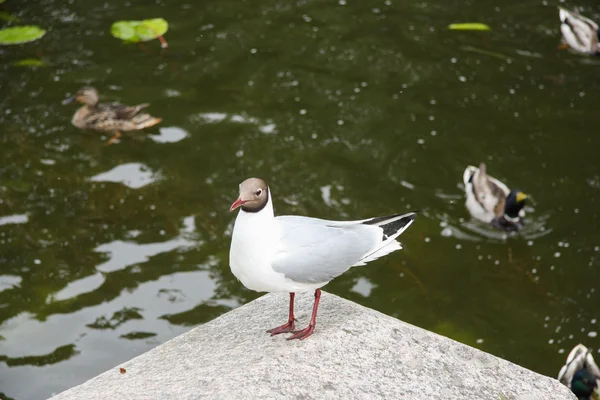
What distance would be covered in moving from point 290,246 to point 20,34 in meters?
7.34

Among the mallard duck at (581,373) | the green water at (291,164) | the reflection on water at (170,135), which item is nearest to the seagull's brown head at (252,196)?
the green water at (291,164)

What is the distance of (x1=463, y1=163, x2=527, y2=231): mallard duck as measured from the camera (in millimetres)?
7770

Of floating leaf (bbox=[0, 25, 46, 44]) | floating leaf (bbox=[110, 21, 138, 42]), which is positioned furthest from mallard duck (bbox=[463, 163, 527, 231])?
floating leaf (bbox=[0, 25, 46, 44])

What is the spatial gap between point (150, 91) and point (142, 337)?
403cm

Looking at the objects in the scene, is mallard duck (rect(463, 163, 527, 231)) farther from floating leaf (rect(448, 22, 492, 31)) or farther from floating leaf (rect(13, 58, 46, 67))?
floating leaf (rect(13, 58, 46, 67))

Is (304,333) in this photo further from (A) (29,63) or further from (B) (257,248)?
(A) (29,63)

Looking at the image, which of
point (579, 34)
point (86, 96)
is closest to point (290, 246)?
point (86, 96)

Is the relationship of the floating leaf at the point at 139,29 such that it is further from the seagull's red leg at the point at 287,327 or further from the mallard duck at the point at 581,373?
the seagull's red leg at the point at 287,327

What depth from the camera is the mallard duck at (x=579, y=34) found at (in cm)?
1052

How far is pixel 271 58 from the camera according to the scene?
10.3 meters

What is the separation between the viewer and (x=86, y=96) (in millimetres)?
9023

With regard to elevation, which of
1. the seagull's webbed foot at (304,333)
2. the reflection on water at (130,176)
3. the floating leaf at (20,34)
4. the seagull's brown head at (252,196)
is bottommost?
the reflection on water at (130,176)

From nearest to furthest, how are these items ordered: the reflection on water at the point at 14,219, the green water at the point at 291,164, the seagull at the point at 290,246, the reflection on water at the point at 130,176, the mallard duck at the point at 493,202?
the seagull at the point at 290,246 < the green water at the point at 291,164 < the reflection on water at the point at 14,219 < the mallard duck at the point at 493,202 < the reflection on water at the point at 130,176

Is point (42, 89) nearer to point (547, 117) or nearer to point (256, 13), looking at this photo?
point (256, 13)
